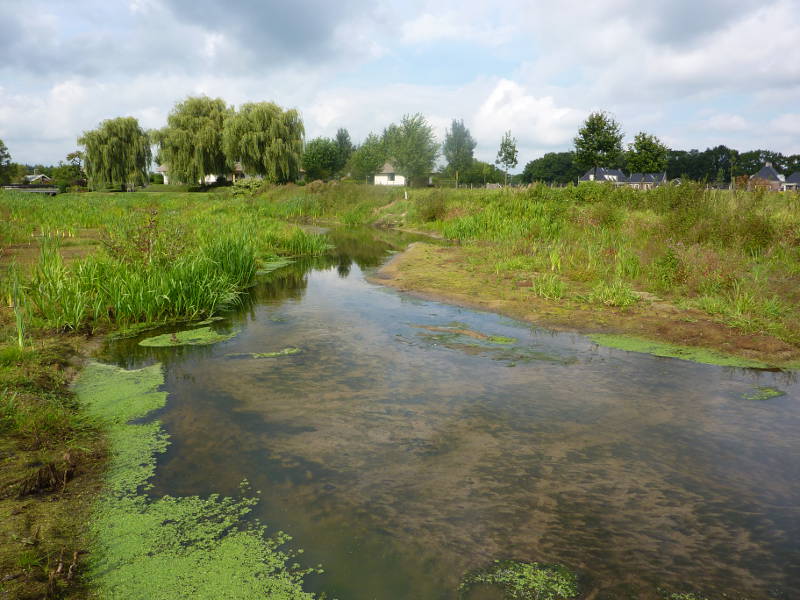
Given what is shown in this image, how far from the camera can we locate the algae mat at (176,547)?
2969mm

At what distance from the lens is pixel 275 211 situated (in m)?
29.4

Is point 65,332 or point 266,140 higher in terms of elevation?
point 266,140

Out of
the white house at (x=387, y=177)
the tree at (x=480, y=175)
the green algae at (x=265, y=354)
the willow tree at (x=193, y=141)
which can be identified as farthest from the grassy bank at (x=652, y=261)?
the white house at (x=387, y=177)

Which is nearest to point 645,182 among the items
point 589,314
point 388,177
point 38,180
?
point 589,314

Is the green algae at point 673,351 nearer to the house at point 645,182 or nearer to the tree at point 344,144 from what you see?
the house at point 645,182

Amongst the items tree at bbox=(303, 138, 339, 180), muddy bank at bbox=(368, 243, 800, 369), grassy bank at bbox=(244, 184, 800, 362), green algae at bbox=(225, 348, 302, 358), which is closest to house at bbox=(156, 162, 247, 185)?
tree at bbox=(303, 138, 339, 180)

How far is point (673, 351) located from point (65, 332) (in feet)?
29.4

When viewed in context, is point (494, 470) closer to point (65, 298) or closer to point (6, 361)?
point (6, 361)

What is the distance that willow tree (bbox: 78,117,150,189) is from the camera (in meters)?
45.1

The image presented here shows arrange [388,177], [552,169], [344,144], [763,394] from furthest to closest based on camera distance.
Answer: [552,169] < [344,144] < [388,177] < [763,394]

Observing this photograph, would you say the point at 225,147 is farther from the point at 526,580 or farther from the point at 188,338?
the point at 526,580

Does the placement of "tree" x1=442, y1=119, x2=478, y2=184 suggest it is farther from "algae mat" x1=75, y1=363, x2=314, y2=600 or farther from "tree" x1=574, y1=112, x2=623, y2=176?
"algae mat" x1=75, y1=363, x2=314, y2=600

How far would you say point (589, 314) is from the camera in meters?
9.08

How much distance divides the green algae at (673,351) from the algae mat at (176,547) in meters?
5.91
